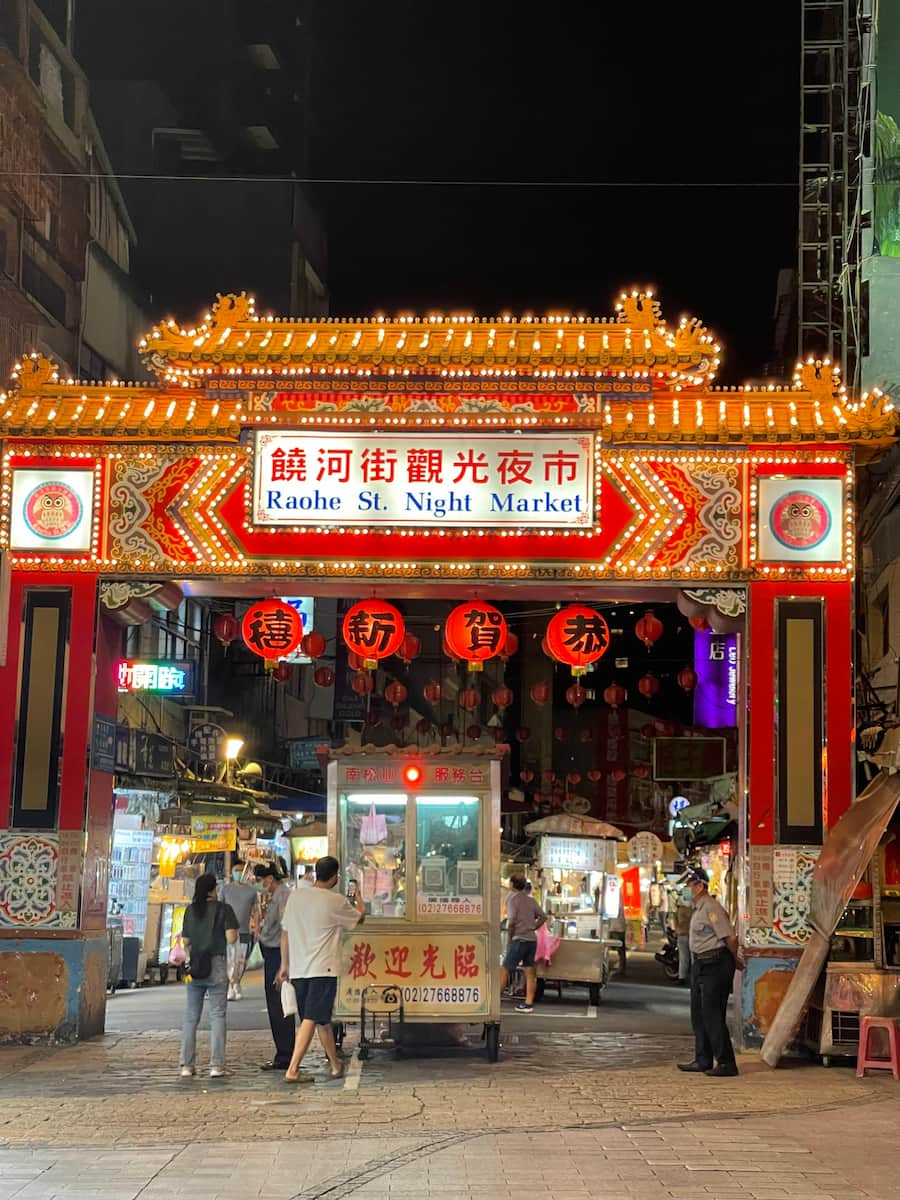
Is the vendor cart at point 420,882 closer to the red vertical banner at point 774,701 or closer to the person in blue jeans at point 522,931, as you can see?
the red vertical banner at point 774,701

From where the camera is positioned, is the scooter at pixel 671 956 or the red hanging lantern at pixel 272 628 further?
the scooter at pixel 671 956

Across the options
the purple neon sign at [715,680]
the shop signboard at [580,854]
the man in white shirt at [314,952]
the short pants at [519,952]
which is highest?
the purple neon sign at [715,680]

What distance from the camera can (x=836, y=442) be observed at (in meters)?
14.8

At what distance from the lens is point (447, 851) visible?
1365 cm

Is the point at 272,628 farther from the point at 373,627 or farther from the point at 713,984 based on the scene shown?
the point at 713,984

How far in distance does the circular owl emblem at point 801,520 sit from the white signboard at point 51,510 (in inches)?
279

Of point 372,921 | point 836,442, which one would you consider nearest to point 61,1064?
point 372,921

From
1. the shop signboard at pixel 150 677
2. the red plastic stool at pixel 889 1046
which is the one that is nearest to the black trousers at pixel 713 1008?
the red plastic stool at pixel 889 1046

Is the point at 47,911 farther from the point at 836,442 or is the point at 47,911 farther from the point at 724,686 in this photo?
the point at 724,686

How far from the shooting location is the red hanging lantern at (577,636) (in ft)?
52.4

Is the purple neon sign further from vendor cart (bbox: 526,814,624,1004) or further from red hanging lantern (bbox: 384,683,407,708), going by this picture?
red hanging lantern (bbox: 384,683,407,708)

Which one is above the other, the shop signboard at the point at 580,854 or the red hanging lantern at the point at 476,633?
the red hanging lantern at the point at 476,633

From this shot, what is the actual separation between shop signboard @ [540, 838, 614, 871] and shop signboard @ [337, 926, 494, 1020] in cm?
1324

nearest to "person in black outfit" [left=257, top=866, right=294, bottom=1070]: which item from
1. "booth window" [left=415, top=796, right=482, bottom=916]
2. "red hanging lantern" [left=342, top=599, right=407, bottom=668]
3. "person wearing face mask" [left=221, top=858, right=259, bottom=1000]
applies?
"person wearing face mask" [left=221, top=858, right=259, bottom=1000]
